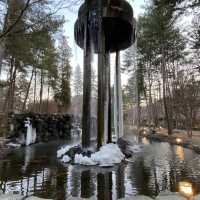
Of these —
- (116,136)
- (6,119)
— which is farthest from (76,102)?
(116,136)

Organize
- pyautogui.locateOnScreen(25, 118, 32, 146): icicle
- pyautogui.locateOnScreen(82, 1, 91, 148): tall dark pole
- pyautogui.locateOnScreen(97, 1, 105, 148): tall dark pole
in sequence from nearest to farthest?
1. pyautogui.locateOnScreen(97, 1, 105, 148): tall dark pole
2. pyautogui.locateOnScreen(82, 1, 91, 148): tall dark pole
3. pyautogui.locateOnScreen(25, 118, 32, 146): icicle

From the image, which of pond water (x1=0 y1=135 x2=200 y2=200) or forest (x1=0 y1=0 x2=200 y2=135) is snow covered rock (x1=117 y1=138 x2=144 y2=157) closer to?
pond water (x1=0 y1=135 x2=200 y2=200)

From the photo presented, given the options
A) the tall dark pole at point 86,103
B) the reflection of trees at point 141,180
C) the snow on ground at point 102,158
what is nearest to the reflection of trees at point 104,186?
the reflection of trees at point 141,180

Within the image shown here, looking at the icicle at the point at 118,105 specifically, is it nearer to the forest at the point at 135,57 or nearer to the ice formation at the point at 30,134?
the forest at the point at 135,57

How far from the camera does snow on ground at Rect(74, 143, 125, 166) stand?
7.23 metres

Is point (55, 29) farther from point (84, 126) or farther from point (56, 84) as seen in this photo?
point (56, 84)

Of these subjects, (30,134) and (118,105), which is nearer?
(118,105)

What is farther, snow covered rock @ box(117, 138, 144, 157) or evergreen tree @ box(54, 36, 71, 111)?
evergreen tree @ box(54, 36, 71, 111)

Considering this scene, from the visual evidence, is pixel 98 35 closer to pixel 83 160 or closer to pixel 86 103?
pixel 86 103

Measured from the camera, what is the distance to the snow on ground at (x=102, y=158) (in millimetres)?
7234

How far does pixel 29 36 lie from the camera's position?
7742 millimetres

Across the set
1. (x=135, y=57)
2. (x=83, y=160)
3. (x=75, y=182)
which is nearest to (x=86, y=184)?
(x=75, y=182)

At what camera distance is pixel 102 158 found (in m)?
7.36

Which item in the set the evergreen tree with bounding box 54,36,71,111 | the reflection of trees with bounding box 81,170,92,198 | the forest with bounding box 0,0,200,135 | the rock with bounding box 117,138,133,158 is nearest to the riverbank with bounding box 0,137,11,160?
the forest with bounding box 0,0,200,135
